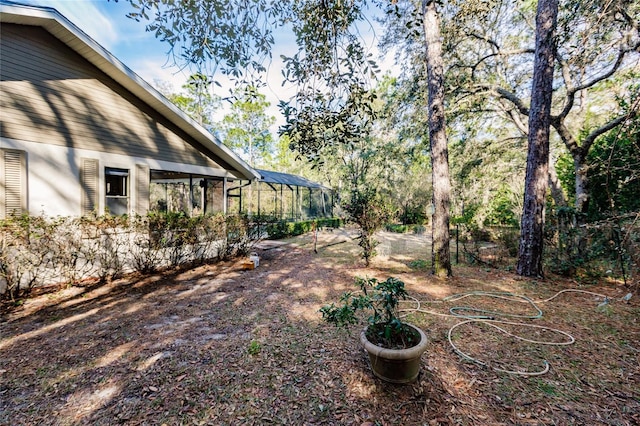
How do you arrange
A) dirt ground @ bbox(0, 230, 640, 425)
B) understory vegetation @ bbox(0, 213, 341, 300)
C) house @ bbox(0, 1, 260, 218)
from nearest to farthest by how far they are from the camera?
dirt ground @ bbox(0, 230, 640, 425), understory vegetation @ bbox(0, 213, 341, 300), house @ bbox(0, 1, 260, 218)

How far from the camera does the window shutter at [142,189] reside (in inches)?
272

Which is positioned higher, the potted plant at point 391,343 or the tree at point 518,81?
the tree at point 518,81

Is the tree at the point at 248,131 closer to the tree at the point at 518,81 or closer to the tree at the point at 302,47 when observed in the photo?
the tree at the point at 518,81

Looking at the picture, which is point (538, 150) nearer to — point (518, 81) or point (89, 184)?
point (518, 81)

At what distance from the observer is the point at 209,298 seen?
5.06m

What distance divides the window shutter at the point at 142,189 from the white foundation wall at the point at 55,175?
21.4 inches

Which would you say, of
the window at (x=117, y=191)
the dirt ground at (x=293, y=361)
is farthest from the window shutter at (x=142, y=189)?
the dirt ground at (x=293, y=361)

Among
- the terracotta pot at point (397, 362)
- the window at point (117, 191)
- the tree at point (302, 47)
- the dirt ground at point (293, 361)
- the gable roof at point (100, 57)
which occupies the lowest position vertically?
the dirt ground at point (293, 361)

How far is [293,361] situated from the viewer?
3.00 meters

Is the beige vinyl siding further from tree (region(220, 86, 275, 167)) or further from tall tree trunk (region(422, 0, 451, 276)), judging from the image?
tree (region(220, 86, 275, 167))

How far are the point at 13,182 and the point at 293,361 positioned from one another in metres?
6.12

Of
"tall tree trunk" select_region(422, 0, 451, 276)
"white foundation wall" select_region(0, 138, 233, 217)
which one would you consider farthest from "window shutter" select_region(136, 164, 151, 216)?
"tall tree trunk" select_region(422, 0, 451, 276)

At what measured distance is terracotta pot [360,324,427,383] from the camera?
7.84 feet

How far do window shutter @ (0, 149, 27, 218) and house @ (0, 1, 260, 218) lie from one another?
13 millimetres
